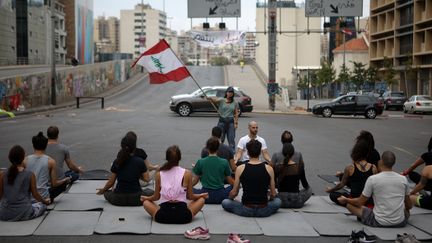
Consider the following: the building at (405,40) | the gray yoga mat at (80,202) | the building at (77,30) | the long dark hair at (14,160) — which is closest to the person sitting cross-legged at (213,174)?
the gray yoga mat at (80,202)

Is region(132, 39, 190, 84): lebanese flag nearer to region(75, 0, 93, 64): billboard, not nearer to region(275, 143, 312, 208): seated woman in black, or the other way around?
region(275, 143, 312, 208): seated woman in black

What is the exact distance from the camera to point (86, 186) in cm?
1145

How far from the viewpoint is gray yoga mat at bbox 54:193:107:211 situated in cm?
952

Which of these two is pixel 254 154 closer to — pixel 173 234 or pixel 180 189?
pixel 180 189

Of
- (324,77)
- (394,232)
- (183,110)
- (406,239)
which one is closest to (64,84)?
(183,110)

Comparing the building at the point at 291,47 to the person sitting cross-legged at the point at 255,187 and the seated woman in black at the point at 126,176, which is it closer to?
the seated woman in black at the point at 126,176

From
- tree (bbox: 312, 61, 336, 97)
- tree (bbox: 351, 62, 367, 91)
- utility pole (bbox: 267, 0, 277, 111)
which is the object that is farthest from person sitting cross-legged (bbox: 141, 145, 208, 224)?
tree (bbox: 312, 61, 336, 97)

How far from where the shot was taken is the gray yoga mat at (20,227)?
795cm

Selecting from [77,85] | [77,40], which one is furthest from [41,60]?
[77,85]

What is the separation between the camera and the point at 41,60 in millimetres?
88125

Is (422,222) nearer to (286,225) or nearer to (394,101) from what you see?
(286,225)

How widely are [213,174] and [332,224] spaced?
6.76ft

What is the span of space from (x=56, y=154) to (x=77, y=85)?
39.4 m

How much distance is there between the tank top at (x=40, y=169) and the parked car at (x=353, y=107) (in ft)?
92.3
